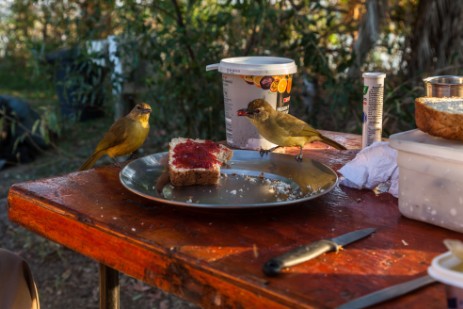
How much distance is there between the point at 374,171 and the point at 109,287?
973 millimetres

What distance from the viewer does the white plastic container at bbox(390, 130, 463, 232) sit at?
146cm

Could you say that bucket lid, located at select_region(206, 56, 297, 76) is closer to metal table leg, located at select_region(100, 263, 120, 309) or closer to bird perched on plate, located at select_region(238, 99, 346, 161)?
bird perched on plate, located at select_region(238, 99, 346, 161)

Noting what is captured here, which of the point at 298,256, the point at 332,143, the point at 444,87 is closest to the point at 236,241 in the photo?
the point at 298,256

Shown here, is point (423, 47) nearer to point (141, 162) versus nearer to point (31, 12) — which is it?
point (141, 162)

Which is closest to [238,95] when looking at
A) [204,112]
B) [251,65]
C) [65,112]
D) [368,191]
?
[251,65]

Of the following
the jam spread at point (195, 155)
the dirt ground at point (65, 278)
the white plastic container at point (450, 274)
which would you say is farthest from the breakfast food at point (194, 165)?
the dirt ground at point (65, 278)

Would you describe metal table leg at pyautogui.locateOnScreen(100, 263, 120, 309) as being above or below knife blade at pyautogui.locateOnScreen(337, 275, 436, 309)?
below

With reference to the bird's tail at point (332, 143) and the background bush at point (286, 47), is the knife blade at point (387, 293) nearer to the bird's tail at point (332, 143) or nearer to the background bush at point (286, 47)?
the bird's tail at point (332, 143)

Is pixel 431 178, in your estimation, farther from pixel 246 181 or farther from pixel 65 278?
pixel 65 278

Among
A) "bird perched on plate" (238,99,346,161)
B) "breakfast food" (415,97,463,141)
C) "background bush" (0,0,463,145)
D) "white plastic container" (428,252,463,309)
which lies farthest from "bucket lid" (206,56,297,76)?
"background bush" (0,0,463,145)

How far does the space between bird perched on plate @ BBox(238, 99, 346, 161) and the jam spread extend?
36 cm

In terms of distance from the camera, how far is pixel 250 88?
2418 millimetres

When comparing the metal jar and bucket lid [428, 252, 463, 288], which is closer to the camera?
bucket lid [428, 252, 463, 288]

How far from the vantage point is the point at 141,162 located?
2080mm
